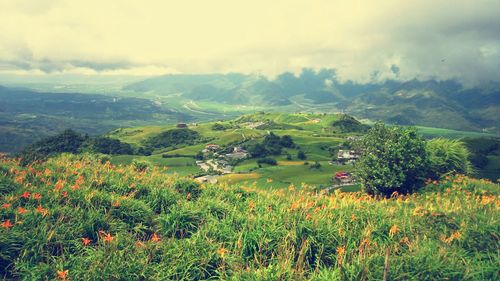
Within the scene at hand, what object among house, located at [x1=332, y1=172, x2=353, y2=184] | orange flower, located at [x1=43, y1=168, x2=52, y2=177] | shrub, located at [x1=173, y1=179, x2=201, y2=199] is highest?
orange flower, located at [x1=43, y1=168, x2=52, y2=177]

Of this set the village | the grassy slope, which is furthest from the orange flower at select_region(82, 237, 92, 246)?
the village

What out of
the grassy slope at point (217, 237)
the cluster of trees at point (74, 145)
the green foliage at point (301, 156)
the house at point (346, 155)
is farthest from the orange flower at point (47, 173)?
the green foliage at point (301, 156)

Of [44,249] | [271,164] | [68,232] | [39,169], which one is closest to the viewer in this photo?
[44,249]

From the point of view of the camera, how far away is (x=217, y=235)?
1071 cm

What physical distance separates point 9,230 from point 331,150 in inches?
7858

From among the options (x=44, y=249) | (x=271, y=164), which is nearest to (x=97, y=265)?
(x=44, y=249)

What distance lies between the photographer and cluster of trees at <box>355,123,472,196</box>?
36.1 m

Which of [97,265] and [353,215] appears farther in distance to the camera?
[353,215]

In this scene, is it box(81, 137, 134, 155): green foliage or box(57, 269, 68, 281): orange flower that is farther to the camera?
box(81, 137, 134, 155): green foliage

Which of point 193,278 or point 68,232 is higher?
point 68,232

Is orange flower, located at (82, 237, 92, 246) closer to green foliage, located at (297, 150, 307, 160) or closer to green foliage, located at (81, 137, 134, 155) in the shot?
green foliage, located at (297, 150, 307, 160)

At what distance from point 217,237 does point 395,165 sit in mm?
30875

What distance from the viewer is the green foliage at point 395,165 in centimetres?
3594

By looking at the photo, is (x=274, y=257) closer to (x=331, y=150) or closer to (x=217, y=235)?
(x=217, y=235)
